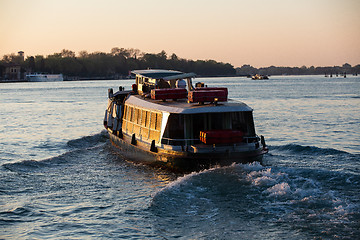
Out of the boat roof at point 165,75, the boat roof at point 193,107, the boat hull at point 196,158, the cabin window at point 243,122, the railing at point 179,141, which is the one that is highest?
the boat roof at point 165,75

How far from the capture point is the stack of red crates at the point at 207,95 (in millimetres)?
22328

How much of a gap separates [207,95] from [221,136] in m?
2.42

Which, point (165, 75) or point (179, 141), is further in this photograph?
point (165, 75)

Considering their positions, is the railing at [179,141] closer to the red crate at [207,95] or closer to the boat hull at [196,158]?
the boat hull at [196,158]

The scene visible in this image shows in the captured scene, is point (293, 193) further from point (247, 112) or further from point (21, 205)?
point (21, 205)

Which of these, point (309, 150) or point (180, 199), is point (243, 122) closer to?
point (309, 150)

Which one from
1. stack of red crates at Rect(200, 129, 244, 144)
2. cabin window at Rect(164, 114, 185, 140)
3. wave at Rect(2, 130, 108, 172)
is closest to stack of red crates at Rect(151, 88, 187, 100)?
cabin window at Rect(164, 114, 185, 140)

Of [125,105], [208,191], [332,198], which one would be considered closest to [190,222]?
[208,191]

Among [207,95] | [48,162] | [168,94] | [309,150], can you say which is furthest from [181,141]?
[309,150]

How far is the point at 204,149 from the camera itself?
20969 mm

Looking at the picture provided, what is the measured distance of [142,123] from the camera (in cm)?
2595

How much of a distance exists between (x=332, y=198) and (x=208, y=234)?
15.5ft

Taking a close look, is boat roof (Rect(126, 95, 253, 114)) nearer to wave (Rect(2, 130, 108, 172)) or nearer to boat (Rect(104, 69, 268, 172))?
boat (Rect(104, 69, 268, 172))

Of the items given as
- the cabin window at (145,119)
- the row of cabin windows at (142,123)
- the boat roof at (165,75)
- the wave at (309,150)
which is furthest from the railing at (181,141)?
the boat roof at (165,75)
